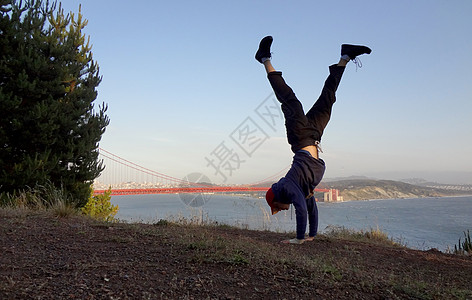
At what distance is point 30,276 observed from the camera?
2.44m

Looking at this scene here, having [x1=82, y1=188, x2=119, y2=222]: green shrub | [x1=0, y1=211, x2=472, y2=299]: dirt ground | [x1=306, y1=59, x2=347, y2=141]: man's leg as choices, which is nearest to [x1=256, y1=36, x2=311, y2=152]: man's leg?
[x1=306, y1=59, x2=347, y2=141]: man's leg

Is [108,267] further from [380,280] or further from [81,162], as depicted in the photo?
[81,162]

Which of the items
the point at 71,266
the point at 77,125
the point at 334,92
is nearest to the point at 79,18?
the point at 77,125

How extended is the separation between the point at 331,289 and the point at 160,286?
1.16m

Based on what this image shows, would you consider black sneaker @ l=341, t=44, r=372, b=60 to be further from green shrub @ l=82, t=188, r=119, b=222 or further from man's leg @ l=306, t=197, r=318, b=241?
green shrub @ l=82, t=188, r=119, b=222

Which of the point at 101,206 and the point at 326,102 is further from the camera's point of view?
the point at 101,206

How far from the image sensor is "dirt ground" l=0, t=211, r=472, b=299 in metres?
2.24

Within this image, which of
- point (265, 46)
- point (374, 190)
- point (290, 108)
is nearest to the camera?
point (290, 108)

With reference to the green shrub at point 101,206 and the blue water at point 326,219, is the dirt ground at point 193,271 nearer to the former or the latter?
the blue water at point 326,219

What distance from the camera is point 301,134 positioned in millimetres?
4449

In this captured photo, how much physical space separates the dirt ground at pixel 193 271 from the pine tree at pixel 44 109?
5.58 metres

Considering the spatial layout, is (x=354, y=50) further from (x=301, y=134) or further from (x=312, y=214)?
(x=312, y=214)

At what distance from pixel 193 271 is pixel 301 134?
2.40 m

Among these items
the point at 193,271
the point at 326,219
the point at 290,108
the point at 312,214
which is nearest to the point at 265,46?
the point at 290,108
